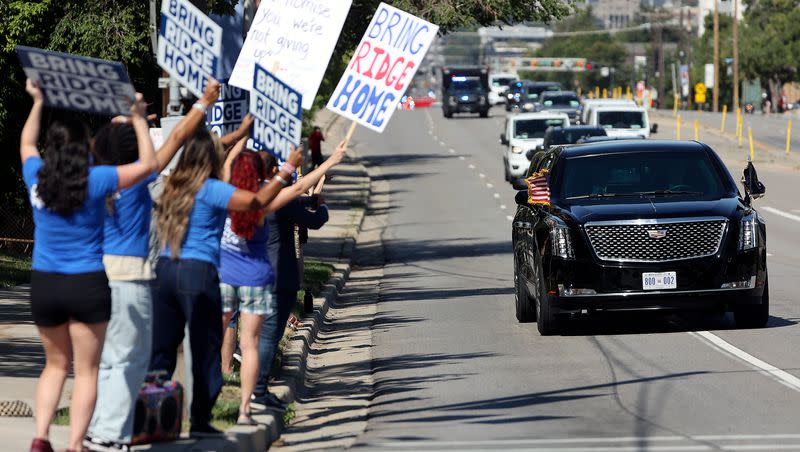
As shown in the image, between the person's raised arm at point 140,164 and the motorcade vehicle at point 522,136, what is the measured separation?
35.8 meters

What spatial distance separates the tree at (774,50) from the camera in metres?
126

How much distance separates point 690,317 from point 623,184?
1.76 m

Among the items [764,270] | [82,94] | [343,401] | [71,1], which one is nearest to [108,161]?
[82,94]

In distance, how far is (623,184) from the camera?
1561 centimetres

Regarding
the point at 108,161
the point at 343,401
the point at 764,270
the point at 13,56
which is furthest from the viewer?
the point at 13,56

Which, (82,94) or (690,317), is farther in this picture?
(690,317)

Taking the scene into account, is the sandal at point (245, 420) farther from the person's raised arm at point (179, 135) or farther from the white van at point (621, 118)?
the white van at point (621, 118)

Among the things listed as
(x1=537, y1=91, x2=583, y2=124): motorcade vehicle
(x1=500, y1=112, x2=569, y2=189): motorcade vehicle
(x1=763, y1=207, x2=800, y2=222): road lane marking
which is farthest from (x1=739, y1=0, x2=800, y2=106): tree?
(x1=763, y1=207, x2=800, y2=222): road lane marking

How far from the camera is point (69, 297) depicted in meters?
7.70

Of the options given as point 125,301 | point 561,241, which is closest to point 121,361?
point 125,301

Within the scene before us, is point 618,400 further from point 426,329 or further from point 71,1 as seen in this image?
point 71,1

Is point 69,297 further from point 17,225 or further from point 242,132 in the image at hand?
point 17,225

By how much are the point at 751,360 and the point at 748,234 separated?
1947 mm

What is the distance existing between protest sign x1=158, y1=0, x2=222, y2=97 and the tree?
118 metres
